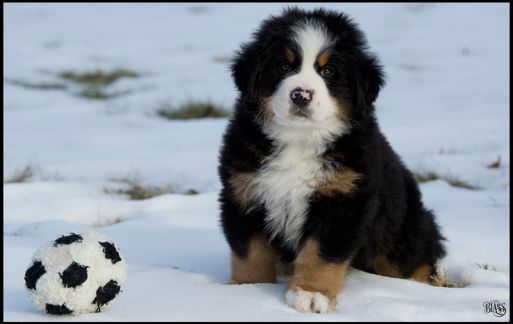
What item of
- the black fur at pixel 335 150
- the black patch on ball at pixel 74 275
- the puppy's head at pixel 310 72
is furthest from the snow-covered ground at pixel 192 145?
the puppy's head at pixel 310 72

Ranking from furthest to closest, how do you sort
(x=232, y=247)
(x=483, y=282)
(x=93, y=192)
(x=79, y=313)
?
(x=93, y=192), (x=483, y=282), (x=232, y=247), (x=79, y=313)

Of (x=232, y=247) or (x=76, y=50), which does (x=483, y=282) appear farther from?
(x=76, y=50)

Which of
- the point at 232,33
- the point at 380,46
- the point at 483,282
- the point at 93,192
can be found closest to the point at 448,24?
the point at 380,46

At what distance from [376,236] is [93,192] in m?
2.71

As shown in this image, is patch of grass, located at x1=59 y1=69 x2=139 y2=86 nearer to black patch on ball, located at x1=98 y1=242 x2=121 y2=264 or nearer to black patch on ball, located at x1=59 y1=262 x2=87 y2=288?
black patch on ball, located at x1=98 y1=242 x2=121 y2=264

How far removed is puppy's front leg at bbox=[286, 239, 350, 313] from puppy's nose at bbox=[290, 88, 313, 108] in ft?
1.85

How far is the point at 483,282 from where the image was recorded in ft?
12.9

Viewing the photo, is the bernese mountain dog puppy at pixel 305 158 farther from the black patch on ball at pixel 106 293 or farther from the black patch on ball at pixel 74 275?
the black patch on ball at pixel 74 275

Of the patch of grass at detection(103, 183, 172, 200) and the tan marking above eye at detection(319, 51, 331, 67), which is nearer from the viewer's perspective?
the tan marking above eye at detection(319, 51, 331, 67)

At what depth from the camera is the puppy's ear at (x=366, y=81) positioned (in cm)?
354

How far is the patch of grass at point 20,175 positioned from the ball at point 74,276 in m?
3.15

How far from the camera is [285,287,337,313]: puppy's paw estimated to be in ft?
10.6

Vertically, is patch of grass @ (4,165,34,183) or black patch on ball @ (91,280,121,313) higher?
black patch on ball @ (91,280,121,313)

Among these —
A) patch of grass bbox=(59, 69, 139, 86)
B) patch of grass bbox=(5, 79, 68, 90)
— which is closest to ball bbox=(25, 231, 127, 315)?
patch of grass bbox=(5, 79, 68, 90)
